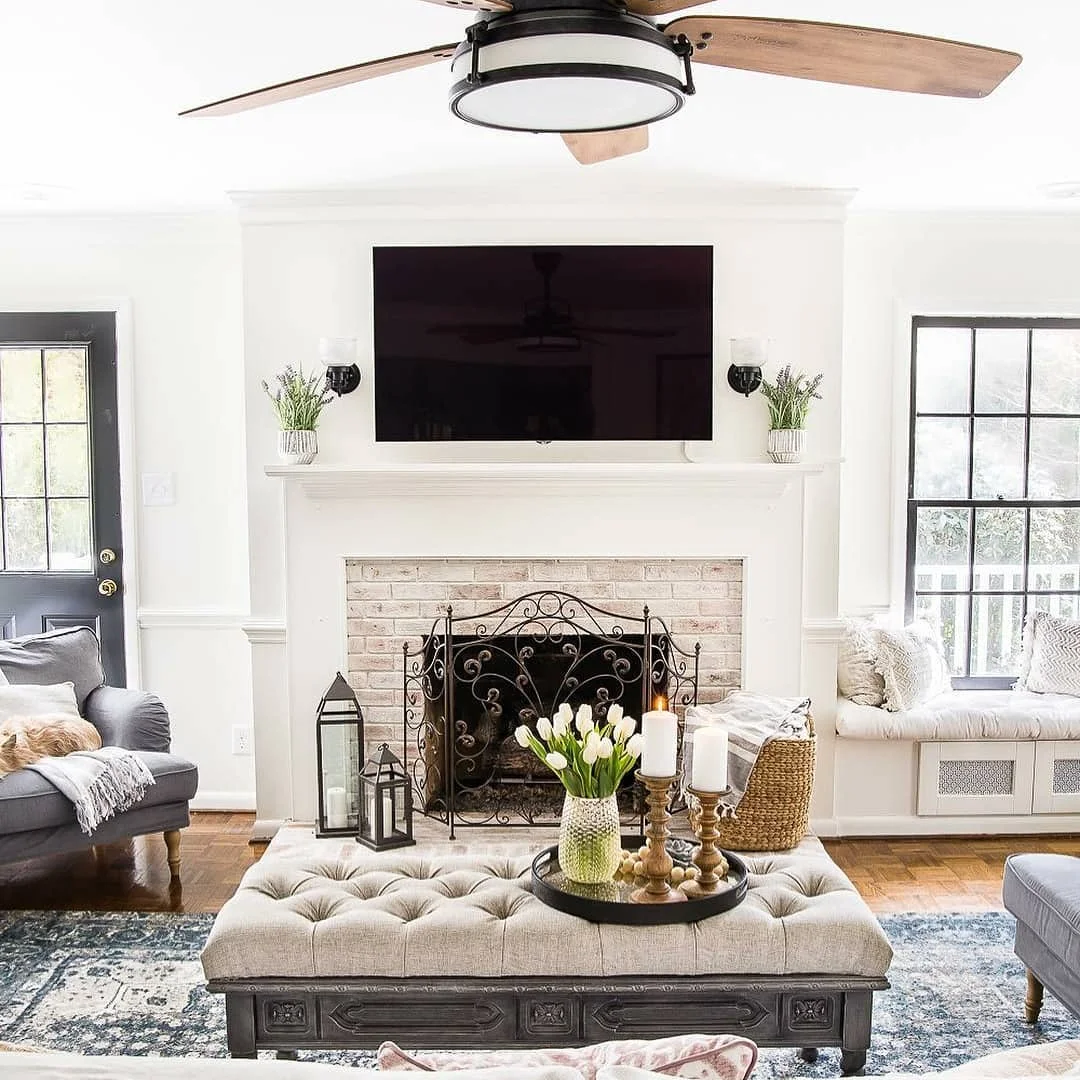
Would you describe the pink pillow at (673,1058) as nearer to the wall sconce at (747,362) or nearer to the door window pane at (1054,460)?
the wall sconce at (747,362)

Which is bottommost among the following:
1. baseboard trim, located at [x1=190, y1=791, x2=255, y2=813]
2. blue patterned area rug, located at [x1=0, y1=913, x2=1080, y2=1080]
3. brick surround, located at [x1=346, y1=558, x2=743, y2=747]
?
blue patterned area rug, located at [x1=0, y1=913, x2=1080, y2=1080]

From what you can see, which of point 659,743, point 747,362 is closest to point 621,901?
point 659,743

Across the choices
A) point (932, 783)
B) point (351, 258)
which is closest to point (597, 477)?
point (351, 258)

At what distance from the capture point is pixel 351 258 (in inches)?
166

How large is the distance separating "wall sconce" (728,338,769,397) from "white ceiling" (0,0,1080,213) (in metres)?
0.57

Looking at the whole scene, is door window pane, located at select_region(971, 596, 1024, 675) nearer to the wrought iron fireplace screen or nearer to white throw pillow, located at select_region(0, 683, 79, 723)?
the wrought iron fireplace screen

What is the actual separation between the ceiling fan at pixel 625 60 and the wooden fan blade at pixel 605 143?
392 mm

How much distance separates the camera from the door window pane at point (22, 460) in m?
4.68

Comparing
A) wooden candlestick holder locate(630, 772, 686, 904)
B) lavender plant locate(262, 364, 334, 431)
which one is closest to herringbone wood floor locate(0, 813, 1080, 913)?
wooden candlestick holder locate(630, 772, 686, 904)

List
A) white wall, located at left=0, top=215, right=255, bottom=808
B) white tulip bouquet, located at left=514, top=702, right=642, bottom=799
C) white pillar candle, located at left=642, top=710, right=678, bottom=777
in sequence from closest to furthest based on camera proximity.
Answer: white pillar candle, located at left=642, top=710, right=678, bottom=777, white tulip bouquet, located at left=514, top=702, right=642, bottom=799, white wall, located at left=0, top=215, right=255, bottom=808

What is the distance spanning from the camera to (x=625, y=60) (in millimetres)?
1637

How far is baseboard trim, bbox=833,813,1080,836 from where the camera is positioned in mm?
4383

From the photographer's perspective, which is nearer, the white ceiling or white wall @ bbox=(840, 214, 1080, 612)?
the white ceiling

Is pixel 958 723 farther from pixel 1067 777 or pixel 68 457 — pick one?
pixel 68 457
